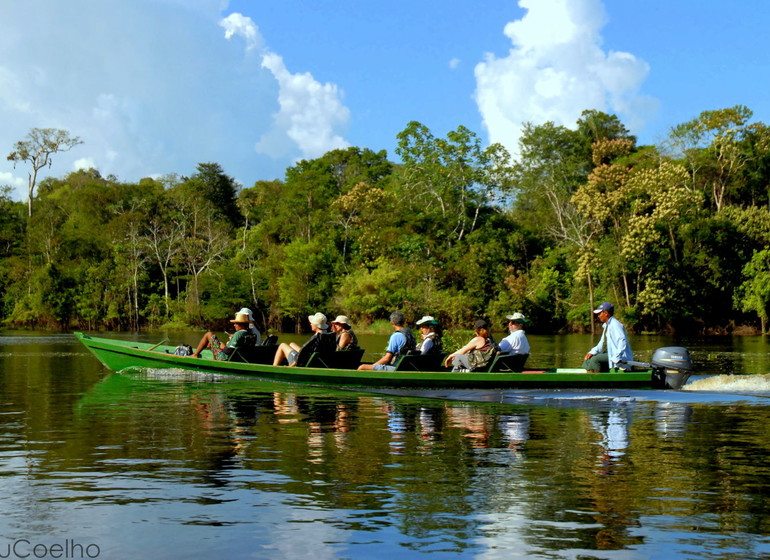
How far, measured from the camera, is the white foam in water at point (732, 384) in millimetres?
14164

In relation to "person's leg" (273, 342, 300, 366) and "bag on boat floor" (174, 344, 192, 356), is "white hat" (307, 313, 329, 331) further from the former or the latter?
"bag on boat floor" (174, 344, 192, 356)

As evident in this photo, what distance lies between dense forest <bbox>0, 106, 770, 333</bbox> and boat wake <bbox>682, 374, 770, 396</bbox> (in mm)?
28981

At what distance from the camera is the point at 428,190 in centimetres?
5528

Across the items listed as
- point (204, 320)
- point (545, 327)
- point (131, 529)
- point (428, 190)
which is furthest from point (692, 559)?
point (204, 320)

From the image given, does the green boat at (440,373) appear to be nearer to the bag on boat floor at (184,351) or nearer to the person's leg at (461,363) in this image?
the person's leg at (461,363)

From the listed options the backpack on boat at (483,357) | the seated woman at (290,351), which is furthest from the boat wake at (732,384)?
the seated woman at (290,351)

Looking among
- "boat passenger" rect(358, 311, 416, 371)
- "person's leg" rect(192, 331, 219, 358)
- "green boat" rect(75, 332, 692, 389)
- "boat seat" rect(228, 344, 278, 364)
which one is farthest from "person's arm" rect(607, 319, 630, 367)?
"person's leg" rect(192, 331, 219, 358)

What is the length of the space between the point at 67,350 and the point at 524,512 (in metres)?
26.9

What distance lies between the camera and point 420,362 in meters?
14.6

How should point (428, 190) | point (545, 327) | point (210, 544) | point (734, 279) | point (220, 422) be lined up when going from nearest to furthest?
point (210, 544)
point (220, 422)
point (734, 279)
point (545, 327)
point (428, 190)

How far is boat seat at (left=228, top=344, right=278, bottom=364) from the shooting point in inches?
668

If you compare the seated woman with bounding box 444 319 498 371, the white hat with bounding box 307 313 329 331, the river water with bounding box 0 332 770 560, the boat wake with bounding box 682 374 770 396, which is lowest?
the river water with bounding box 0 332 770 560

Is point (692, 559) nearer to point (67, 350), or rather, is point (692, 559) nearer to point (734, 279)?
point (67, 350)

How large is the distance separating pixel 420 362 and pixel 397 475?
6.47 meters
